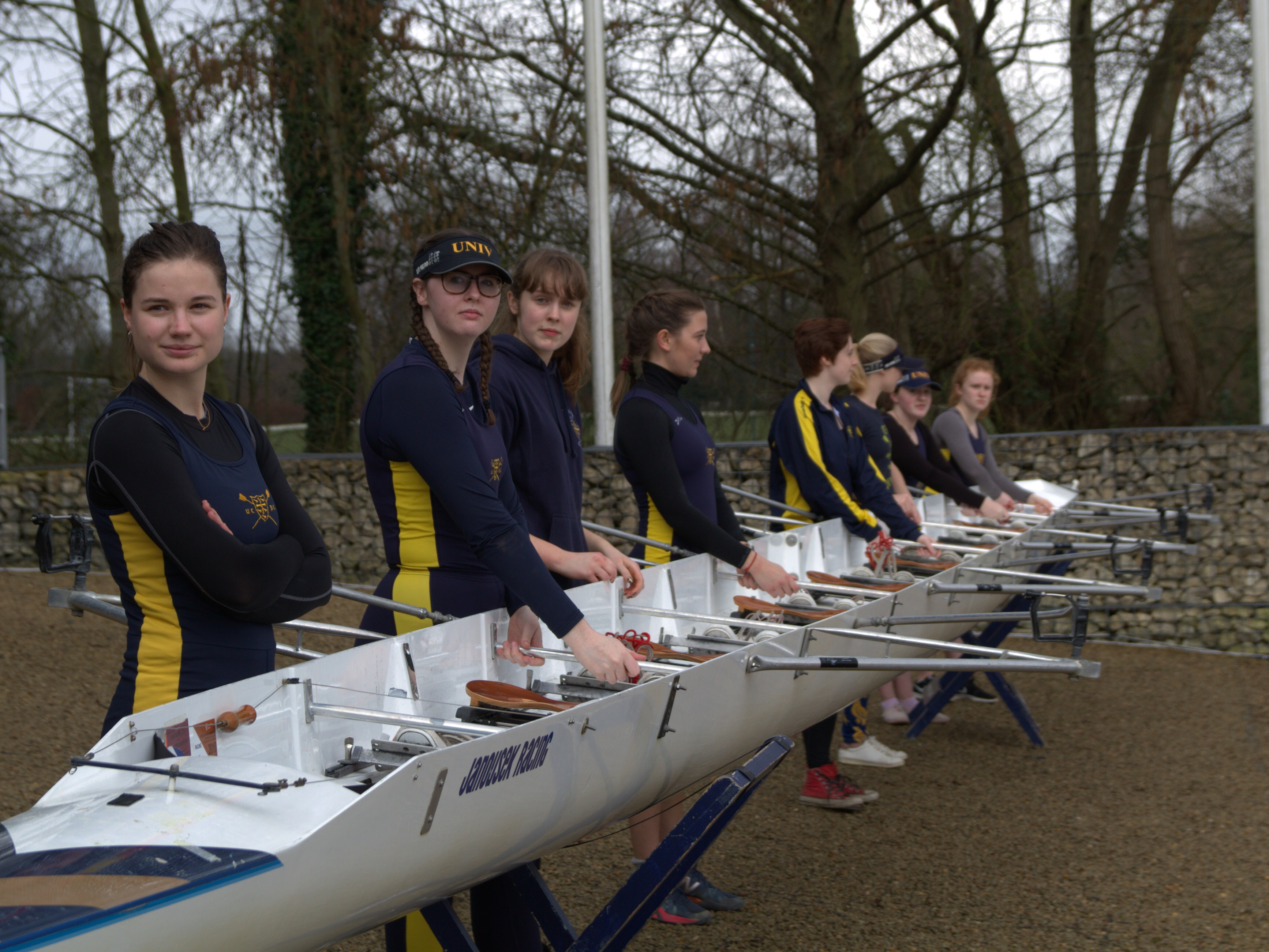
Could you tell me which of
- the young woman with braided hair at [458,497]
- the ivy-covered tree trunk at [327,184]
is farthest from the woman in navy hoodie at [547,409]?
the ivy-covered tree trunk at [327,184]

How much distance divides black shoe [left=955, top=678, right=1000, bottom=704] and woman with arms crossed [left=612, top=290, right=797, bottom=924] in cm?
344

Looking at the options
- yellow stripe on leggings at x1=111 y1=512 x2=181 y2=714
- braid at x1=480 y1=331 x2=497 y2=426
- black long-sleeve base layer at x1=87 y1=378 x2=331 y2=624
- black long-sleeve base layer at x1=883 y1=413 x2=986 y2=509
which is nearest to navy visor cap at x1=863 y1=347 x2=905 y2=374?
black long-sleeve base layer at x1=883 y1=413 x2=986 y2=509

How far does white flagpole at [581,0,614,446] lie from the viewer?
9.05m

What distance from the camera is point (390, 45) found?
37.5 feet

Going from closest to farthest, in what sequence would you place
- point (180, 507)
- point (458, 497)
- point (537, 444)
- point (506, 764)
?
point (180, 507), point (506, 764), point (458, 497), point (537, 444)

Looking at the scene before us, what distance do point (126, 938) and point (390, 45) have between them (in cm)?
1115

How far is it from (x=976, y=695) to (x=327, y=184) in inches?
330

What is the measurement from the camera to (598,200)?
905 centimetres

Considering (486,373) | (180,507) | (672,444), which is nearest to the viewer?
(180,507)

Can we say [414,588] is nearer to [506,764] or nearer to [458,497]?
[458,497]

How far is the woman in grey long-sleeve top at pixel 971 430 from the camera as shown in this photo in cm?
685

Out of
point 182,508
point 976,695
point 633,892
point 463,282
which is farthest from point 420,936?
point 976,695

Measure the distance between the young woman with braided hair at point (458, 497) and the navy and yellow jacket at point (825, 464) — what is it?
2196mm

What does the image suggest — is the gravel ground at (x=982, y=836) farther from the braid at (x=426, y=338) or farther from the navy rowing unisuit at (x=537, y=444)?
the braid at (x=426, y=338)
